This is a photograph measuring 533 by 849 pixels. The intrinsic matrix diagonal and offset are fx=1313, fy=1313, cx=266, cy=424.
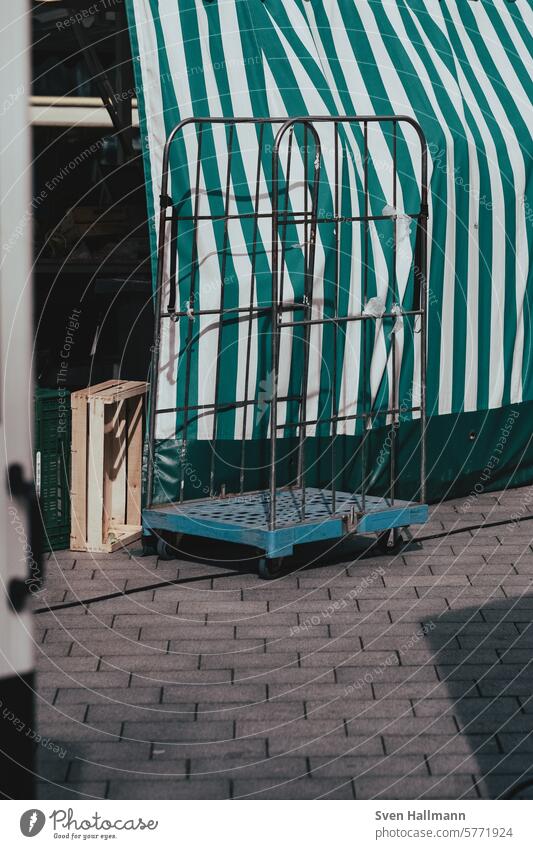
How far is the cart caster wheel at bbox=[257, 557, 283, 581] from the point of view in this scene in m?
7.29

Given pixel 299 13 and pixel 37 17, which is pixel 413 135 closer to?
pixel 299 13

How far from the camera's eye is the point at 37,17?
1133 cm

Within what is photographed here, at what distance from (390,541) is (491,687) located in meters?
2.16

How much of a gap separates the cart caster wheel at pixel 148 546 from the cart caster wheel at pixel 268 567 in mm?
797

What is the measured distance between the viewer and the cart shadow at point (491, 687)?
4.87 metres

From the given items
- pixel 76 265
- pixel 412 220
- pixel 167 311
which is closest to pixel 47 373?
pixel 76 265

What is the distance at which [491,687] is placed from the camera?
18.9 feet

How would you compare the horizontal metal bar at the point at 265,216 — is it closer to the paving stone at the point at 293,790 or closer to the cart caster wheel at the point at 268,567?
the cart caster wheel at the point at 268,567

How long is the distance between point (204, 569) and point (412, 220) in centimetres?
277

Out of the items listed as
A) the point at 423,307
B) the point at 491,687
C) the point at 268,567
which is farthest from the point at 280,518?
the point at 491,687

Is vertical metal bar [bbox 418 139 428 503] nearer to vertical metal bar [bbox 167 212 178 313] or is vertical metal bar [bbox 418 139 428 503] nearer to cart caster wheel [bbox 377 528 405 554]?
cart caster wheel [bbox 377 528 405 554]

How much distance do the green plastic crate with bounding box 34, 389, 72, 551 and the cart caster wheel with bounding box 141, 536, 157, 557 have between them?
0.49 meters

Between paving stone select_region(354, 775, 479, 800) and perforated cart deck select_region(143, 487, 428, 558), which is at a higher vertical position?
perforated cart deck select_region(143, 487, 428, 558)

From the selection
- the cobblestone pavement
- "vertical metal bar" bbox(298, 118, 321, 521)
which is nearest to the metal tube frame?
"vertical metal bar" bbox(298, 118, 321, 521)
